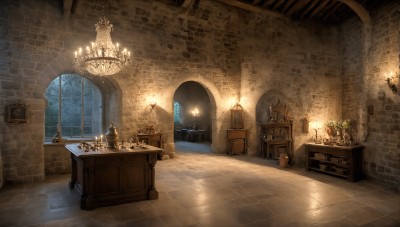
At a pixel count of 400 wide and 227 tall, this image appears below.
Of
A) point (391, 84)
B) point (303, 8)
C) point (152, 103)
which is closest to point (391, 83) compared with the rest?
point (391, 84)

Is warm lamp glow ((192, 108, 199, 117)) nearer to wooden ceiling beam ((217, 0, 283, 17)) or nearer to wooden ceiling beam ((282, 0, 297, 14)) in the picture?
wooden ceiling beam ((217, 0, 283, 17))

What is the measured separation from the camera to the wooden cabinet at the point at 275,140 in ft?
→ 27.9

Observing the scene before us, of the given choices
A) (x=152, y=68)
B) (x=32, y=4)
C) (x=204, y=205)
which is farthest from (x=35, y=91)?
(x=204, y=205)

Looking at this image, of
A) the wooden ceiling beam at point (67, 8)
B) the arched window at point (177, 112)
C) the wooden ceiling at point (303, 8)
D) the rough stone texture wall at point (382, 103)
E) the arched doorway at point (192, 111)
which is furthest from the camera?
the arched window at point (177, 112)

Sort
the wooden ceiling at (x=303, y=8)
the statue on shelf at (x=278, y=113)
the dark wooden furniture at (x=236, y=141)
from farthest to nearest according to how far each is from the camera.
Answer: the dark wooden furniture at (x=236, y=141)
the statue on shelf at (x=278, y=113)
the wooden ceiling at (x=303, y=8)

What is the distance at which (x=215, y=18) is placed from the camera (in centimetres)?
872

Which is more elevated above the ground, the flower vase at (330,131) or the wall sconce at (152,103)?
the wall sconce at (152,103)

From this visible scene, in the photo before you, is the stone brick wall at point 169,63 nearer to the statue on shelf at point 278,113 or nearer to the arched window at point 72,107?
the statue on shelf at point 278,113

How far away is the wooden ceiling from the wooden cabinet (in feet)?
12.5

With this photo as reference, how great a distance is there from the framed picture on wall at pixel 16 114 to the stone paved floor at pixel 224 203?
1405 mm

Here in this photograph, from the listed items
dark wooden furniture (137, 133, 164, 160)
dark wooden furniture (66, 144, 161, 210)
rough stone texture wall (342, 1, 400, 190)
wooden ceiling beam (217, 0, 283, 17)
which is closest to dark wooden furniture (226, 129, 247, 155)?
dark wooden furniture (137, 133, 164, 160)

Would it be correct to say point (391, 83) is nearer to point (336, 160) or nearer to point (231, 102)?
point (336, 160)

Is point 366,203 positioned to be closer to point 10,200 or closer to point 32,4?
point 10,200

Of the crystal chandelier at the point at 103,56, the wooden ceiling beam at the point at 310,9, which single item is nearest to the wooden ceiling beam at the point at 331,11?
the wooden ceiling beam at the point at 310,9
